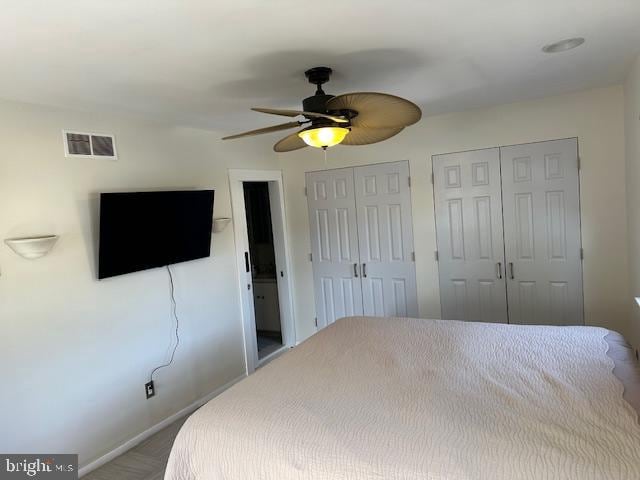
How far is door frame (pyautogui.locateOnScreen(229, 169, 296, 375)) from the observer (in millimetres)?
4094

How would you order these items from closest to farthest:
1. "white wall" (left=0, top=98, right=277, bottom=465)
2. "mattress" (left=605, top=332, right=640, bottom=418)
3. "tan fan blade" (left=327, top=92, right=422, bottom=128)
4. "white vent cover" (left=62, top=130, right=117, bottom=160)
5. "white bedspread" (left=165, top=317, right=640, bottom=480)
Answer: "white bedspread" (left=165, top=317, right=640, bottom=480)
"mattress" (left=605, top=332, right=640, bottom=418)
"tan fan blade" (left=327, top=92, right=422, bottom=128)
"white wall" (left=0, top=98, right=277, bottom=465)
"white vent cover" (left=62, top=130, right=117, bottom=160)

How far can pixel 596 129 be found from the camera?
3326 mm

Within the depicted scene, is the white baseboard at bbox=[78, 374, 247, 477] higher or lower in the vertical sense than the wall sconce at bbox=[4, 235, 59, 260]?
lower

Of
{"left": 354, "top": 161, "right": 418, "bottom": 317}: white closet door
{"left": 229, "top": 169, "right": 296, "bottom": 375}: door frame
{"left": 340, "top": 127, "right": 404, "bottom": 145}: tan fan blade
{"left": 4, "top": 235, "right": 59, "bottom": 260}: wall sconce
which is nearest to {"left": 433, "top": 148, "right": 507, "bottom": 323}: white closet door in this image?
{"left": 354, "top": 161, "right": 418, "bottom": 317}: white closet door

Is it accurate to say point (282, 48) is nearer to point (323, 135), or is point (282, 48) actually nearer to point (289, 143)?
point (323, 135)

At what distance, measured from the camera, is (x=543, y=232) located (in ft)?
11.7

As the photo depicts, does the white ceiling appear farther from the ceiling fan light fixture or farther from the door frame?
the door frame

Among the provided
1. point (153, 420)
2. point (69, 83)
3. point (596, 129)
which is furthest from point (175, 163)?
point (596, 129)

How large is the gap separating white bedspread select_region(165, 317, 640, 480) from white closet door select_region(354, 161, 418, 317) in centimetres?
165

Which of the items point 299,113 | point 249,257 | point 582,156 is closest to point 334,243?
point 249,257

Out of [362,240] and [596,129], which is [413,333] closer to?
[362,240]

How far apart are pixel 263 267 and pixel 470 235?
264cm

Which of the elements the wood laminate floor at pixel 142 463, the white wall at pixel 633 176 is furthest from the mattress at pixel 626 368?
the wood laminate floor at pixel 142 463

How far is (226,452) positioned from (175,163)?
2.43m
